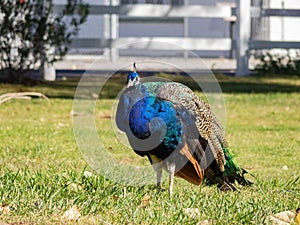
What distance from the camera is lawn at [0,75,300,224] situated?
4641 mm

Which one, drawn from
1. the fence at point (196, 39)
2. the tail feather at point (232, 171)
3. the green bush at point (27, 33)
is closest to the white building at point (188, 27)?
the fence at point (196, 39)

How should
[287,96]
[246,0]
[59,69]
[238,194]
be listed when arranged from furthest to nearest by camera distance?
1. [59,69]
2. [246,0]
3. [287,96]
4. [238,194]

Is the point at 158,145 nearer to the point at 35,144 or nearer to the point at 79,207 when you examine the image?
the point at 79,207

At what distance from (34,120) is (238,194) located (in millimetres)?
4918

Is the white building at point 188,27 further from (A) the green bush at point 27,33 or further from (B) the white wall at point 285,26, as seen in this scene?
(A) the green bush at point 27,33

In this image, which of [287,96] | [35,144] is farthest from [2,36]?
[35,144]

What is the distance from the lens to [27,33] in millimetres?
12805

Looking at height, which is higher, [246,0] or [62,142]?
[246,0]

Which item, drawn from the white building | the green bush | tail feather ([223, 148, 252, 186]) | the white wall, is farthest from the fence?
tail feather ([223, 148, 252, 186])

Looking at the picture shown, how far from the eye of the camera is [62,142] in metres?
8.15

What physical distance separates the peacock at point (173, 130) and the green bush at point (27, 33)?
7.69 m

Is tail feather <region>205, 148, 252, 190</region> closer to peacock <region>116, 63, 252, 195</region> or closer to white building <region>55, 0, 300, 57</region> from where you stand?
peacock <region>116, 63, 252, 195</region>

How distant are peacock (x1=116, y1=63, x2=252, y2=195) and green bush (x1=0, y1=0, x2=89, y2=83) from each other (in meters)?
7.69

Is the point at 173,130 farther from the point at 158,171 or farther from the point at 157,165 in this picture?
the point at 158,171
